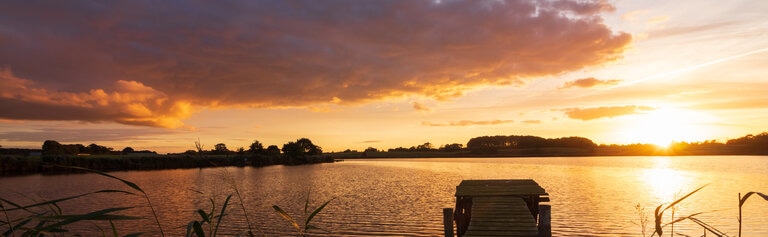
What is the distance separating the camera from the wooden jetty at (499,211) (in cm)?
1684

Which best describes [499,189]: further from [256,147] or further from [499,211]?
[256,147]

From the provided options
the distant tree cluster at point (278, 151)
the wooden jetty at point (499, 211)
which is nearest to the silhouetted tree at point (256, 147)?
the distant tree cluster at point (278, 151)

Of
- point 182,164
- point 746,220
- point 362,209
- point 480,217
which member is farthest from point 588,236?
point 182,164

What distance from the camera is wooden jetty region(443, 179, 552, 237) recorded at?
16.8 m

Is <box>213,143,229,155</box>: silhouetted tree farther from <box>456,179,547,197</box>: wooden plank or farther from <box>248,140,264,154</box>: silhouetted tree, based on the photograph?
<box>456,179,547,197</box>: wooden plank

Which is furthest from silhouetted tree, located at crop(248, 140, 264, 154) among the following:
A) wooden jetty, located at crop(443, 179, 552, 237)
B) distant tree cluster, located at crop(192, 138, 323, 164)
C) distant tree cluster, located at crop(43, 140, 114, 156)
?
wooden jetty, located at crop(443, 179, 552, 237)

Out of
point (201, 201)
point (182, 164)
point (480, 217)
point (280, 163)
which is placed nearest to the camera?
point (480, 217)

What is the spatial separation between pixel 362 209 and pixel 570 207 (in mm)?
15989

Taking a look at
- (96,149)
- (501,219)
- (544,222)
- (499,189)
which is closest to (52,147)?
(96,149)

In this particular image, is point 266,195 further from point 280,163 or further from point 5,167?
point 280,163

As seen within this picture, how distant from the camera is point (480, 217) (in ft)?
60.8

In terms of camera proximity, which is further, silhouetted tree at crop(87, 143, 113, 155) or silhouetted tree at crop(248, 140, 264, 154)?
silhouetted tree at crop(248, 140, 264, 154)

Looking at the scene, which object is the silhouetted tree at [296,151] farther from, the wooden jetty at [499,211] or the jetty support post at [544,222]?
the jetty support post at [544,222]

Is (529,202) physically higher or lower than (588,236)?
higher
